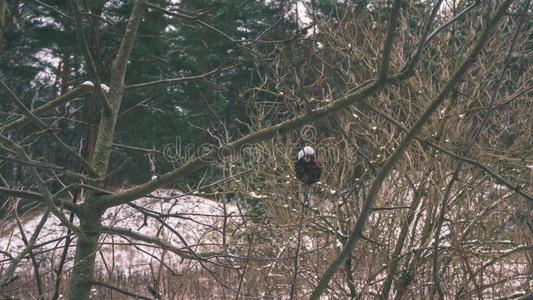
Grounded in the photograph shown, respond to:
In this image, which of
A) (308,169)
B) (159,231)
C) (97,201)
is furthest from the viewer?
(159,231)

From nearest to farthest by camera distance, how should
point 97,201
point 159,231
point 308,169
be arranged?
point 308,169 → point 97,201 → point 159,231

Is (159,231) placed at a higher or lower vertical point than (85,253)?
higher

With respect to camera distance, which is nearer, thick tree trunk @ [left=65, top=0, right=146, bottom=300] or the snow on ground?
thick tree trunk @ [left=65, top=0, right=146, bottom=300]

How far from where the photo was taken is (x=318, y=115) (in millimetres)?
1921

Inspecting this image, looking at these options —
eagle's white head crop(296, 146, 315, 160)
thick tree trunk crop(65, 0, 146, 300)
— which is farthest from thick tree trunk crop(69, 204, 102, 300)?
eagle's white head crop(296, 146, 315, 160)

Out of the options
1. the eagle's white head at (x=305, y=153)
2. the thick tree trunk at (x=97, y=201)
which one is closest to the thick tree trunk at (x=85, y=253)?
the thick tree trunk at (x=97, y=201)

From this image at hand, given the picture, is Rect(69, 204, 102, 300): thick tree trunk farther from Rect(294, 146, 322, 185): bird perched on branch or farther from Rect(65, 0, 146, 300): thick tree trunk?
Rect(294, 146, 322, 185): bird perched on branch

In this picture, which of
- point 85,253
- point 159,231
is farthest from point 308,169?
point 159,231

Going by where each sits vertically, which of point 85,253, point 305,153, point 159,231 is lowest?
point 85,253

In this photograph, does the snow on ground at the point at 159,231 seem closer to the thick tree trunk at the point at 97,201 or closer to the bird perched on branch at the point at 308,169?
the thick tree trunk at the point at 97,201

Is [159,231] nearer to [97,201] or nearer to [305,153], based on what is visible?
[97,201]

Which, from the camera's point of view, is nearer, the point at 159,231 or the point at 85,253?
the point at 85,253

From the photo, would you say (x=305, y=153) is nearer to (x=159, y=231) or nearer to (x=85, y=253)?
(x=85, y=253)

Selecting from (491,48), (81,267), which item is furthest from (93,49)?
(491,48)
